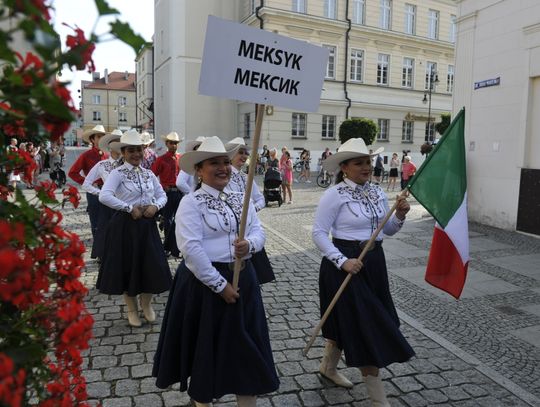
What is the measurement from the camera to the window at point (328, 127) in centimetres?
3153

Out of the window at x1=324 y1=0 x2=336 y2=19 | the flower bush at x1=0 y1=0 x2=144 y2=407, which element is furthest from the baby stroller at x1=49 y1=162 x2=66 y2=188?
the window at x1=324 y1=0 x2=336 y2=19

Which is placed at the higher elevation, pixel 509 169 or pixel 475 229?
pixel 509 169

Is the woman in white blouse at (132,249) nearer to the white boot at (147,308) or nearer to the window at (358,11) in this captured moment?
the white boot at (147,308)

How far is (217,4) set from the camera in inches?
1323

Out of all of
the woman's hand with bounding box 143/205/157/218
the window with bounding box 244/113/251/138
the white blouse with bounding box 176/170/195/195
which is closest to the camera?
the woman's hand with bounding box 143/205/157/218

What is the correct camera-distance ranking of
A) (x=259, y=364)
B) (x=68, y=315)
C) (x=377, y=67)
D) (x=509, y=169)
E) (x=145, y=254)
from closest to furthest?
(x=68, y=315) → (x=259, y=364) → (x=145, y=254) → (x=509, y=169) → (x=377, y=67)

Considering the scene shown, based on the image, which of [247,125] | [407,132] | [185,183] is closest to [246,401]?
[185,183]

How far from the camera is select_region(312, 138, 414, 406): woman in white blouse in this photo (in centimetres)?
334

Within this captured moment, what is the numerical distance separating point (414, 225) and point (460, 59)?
4.59 m

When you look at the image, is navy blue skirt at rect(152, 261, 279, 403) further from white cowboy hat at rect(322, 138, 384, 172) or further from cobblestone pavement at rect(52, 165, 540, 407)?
white cowboy hat at rect(322, 138, 384, 172)

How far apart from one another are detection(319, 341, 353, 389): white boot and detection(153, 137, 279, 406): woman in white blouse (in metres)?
0.87

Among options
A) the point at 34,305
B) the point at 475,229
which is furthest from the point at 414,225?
the point at 34,305

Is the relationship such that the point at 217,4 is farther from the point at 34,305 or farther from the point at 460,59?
the point at 34,305

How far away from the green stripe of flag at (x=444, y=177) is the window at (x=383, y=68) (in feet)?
102
